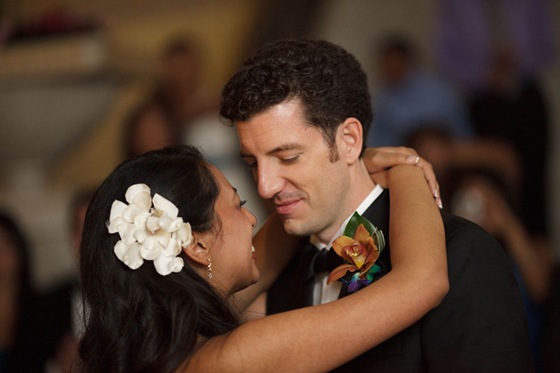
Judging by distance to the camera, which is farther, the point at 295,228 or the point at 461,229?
the point at 295,228

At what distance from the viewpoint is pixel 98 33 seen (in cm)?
588

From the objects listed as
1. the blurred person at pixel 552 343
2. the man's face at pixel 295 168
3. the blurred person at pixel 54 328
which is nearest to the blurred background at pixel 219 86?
the blurred person at pixel 54 328

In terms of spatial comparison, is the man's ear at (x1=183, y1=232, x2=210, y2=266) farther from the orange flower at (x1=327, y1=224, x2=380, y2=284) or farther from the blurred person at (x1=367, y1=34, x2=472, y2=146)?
the blurred person at (x1=367, y1=34, x2=472, y2=146)

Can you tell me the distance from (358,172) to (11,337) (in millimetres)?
2499

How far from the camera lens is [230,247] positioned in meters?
2.47

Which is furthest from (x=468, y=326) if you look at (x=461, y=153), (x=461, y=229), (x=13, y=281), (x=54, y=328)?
(x=461, y=153)

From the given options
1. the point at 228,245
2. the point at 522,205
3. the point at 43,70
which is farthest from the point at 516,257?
the point at 43,70

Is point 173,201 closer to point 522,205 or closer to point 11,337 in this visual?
point 11,337

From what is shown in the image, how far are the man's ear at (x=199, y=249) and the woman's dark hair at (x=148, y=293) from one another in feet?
0.06

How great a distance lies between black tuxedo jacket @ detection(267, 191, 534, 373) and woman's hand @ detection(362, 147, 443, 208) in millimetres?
231

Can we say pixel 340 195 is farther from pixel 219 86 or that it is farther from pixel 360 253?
pixel 219 86

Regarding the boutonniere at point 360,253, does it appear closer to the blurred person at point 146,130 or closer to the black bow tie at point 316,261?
the black bow tie at point 316,261

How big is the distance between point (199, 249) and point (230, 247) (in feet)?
0.30

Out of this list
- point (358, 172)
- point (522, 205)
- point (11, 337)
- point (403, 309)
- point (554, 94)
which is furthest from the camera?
point (554, 94)
